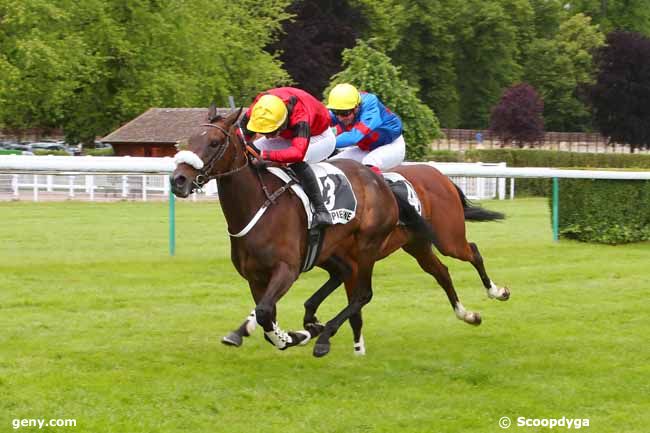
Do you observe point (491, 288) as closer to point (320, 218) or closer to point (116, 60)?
point (320, 218)

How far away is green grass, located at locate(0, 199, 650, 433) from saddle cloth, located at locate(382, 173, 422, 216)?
2.94 feet

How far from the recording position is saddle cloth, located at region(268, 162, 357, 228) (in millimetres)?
5965

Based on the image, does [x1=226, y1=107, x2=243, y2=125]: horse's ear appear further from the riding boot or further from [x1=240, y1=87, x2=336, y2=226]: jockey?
the riding boot

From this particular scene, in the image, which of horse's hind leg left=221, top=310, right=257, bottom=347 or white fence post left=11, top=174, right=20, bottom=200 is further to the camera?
white fence post left=11, top=174, right=20, bottom=200

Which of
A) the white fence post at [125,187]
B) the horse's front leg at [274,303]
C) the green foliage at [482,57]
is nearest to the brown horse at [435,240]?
the horse's front leg at [274,303]

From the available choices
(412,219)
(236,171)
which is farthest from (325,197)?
(412,219)

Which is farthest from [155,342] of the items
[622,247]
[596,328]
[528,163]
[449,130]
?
[449,130]

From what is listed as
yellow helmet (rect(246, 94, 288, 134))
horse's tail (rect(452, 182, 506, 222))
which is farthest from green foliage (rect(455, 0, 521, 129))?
yellow helmet (rect(246, 94, 288, 134))

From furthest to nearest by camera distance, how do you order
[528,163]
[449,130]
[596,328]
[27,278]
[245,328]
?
[449,130], [528,163], [27,278], [596,328], [245,328]

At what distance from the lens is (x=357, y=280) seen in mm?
6504

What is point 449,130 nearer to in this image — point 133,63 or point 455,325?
point 133,63

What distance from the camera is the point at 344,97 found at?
675cm

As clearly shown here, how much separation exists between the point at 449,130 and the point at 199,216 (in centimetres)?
3994

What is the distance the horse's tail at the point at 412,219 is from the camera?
22.7ft
